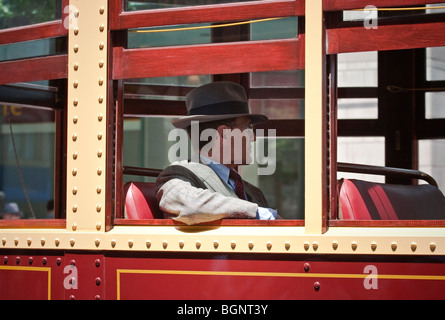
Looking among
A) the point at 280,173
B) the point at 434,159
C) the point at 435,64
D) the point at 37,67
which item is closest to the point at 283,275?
the point at 37,67

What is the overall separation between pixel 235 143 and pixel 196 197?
49 cm

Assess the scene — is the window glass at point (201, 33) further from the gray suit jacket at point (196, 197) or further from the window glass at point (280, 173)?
the window glass at point (280, 173)

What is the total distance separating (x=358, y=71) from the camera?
3898 millimetres

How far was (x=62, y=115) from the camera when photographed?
13.0ft

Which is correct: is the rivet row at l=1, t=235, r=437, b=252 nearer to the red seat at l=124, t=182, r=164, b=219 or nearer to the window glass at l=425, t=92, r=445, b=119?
the red seat at l=124, t=182, r=164, b=219

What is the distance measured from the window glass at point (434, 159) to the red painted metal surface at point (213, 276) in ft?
4.53

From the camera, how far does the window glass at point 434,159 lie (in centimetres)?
349

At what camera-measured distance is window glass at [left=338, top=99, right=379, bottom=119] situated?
3.70 metres

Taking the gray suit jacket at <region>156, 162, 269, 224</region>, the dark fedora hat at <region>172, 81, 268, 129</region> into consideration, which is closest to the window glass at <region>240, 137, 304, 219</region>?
the dark fedora hat at <region>172, 81, 268, 129</region>

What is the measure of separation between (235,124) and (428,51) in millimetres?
1388

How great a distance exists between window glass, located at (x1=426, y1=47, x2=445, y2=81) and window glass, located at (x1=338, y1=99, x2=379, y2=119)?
1.06ft

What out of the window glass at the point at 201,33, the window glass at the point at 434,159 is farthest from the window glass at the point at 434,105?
the window glass at the point at 201,33

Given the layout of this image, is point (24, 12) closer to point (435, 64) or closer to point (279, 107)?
point (279, 107)

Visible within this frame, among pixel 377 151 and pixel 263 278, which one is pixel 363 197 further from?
pixel 377 151
